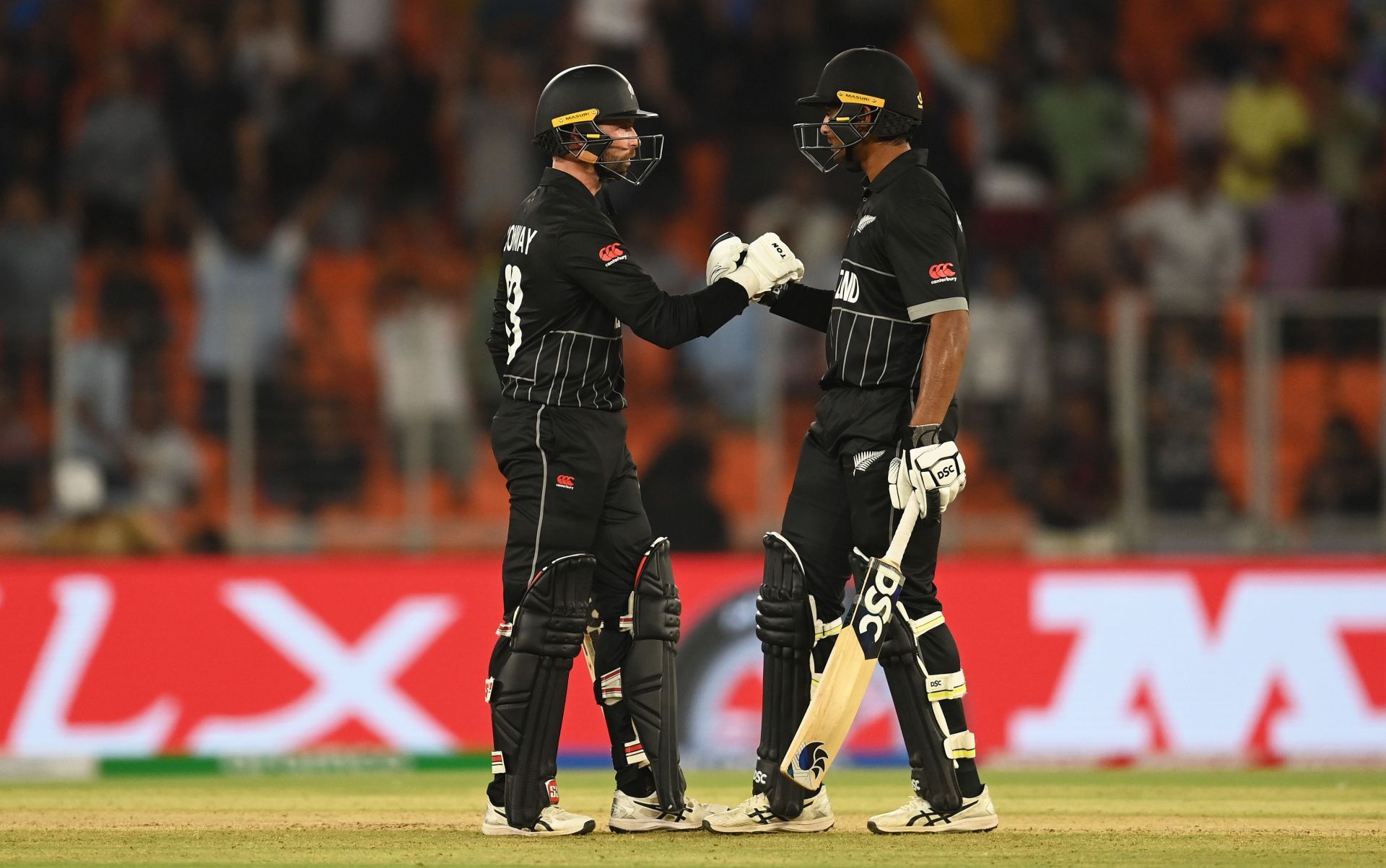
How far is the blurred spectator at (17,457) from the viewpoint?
1129 cm

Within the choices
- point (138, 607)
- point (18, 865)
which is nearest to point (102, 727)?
point (138, 607)

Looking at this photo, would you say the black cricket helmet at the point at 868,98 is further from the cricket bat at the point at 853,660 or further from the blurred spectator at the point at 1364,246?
the blurred spectator at the point at 1364,246

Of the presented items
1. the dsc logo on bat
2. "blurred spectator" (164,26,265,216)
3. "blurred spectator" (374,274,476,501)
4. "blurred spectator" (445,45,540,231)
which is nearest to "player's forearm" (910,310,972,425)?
the dsc logo on bat

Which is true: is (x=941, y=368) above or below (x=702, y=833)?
above

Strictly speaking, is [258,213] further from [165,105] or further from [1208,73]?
[1208,73]

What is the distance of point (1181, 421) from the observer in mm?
11172

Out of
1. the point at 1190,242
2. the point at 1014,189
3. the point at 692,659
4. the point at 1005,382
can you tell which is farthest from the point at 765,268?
the point at 1014,189

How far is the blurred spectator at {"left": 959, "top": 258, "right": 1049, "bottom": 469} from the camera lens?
11.4 meters

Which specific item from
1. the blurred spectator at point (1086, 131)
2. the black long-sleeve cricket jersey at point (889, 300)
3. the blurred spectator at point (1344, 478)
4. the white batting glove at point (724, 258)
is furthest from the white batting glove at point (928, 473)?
the blurred spectator at point (1086, 131)

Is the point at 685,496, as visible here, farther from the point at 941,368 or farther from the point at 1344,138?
the point at 1344,138

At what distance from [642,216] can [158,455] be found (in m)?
3.63

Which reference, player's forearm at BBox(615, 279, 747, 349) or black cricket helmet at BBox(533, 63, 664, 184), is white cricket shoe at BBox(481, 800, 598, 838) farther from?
black cricket helmet at BBox(533, 63, 664, 184)

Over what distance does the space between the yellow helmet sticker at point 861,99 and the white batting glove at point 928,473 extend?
1.11 metres

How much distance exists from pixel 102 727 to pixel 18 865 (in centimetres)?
388
